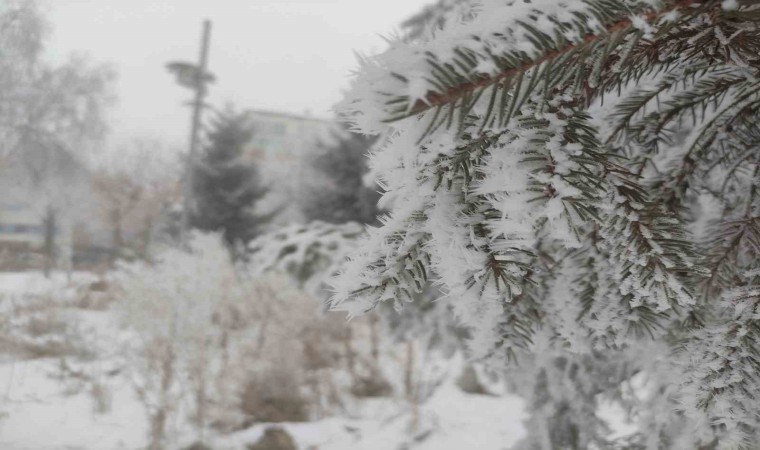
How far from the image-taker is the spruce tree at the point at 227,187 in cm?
1257

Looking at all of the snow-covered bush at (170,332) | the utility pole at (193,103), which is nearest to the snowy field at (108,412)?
the snow-covered bush at (170,332)

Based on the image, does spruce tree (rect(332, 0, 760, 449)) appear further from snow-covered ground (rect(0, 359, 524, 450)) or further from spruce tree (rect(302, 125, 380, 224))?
spruce tree (rect(302, 125, 380, 224))

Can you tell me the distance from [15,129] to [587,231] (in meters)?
9.43

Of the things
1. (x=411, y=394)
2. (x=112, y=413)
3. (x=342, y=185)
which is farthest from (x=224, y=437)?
(x=342, y=185)

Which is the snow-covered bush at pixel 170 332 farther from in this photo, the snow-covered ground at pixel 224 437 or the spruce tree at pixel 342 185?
the spruce tree at pixel 342 185

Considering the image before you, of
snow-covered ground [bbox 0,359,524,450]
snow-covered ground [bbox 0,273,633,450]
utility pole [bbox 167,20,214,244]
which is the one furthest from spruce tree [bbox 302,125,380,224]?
snow-covered ground [bbox 0,359,524,450]

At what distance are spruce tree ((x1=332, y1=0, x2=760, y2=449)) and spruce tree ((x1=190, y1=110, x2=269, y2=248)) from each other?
39.5 feet

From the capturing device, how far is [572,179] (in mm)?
452

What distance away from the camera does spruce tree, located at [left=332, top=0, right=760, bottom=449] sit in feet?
1.28

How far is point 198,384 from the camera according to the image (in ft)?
16.6

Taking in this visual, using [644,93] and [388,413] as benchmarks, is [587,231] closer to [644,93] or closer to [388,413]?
[644,93]

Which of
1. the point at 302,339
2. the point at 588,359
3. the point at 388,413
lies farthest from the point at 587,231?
the point at 302,339

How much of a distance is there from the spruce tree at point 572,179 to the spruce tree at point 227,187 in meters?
12.0

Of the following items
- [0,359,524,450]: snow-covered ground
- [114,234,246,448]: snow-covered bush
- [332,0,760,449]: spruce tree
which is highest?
[332,0,760,449]: spruce tree
